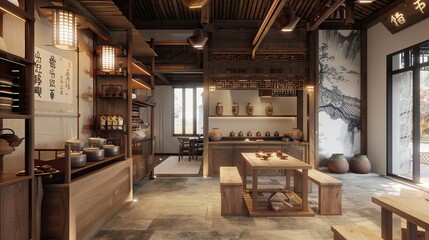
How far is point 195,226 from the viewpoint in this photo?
358cm

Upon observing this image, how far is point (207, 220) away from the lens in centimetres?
379

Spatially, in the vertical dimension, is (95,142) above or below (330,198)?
above

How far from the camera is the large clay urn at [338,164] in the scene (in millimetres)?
6988

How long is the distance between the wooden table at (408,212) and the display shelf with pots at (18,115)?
298 cm

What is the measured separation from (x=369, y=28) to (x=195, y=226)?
6.85 metres

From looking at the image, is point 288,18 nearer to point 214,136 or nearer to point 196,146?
point 214,136

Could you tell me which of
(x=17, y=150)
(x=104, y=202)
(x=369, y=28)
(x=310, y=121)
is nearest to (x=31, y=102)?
(x=17, y=150)

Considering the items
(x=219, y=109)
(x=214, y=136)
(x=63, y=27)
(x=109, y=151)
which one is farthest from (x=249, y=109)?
(x=63, y=27)

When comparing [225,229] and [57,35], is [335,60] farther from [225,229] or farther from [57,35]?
[57,35]

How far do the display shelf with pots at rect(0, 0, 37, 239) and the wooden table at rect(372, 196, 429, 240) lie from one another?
298cm

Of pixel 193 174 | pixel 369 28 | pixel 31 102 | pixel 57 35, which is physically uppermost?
pixel 369 28

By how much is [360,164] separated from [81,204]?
21.2 ft

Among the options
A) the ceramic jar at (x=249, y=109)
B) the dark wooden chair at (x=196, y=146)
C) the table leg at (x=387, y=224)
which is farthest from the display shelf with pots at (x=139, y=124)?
the table leg at (x=387, y=224)

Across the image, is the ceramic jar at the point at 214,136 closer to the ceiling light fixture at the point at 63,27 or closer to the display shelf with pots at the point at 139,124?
the display shelf with pots at the point at 139,124
